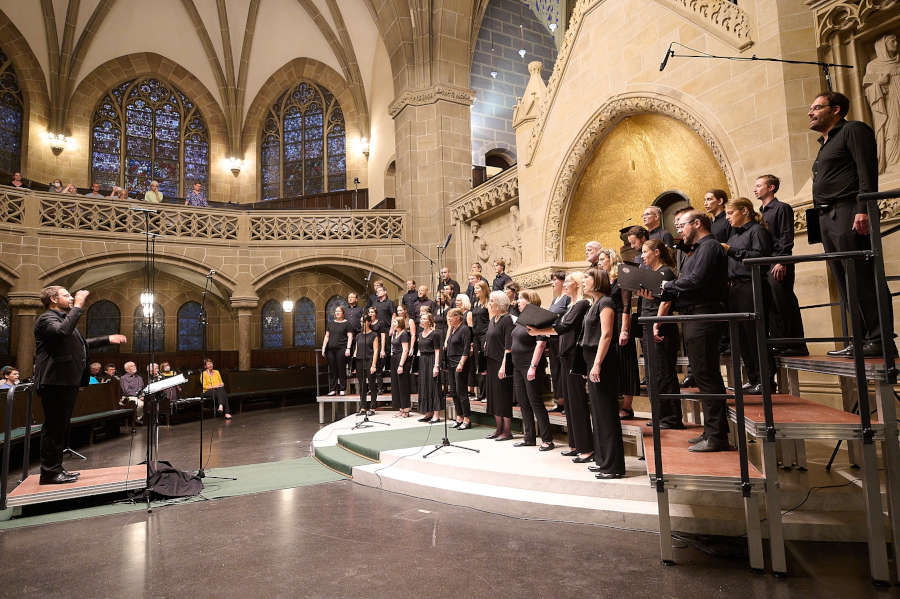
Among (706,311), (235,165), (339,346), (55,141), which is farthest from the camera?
(235,165)

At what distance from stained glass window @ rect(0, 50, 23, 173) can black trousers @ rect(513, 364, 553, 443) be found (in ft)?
54.3

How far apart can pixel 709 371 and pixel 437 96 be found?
1234 centimetres

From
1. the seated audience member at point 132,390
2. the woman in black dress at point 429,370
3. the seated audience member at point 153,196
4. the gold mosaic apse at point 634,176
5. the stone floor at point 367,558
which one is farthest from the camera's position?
the seated audience member at point 153,196

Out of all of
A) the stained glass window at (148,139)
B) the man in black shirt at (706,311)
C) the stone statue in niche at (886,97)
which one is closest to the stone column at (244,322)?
the stained glass window at (148,139)

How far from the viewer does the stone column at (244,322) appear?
14.4 metres

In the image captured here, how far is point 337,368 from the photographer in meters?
10.4

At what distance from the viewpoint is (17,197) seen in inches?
472

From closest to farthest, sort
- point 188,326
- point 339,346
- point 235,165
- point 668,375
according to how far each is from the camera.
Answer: point 668,375 < point 339,346 < point 188,326 < point 235,165

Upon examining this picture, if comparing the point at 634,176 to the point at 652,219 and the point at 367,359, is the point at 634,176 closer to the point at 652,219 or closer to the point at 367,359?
the point at 652,219

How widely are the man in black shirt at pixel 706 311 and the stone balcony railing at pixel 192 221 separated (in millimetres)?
11311

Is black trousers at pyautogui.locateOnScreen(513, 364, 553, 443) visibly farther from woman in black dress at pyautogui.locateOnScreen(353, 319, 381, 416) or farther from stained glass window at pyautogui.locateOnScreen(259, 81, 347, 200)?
stained glass window at pyautogui.locateOnScreen(259, 81, 347, 200)

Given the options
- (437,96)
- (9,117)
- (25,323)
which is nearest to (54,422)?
(25,323)

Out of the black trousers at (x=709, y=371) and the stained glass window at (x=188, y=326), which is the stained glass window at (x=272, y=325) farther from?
the black trousers at (x=709, y=371)

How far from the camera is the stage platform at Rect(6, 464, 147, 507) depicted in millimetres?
4684
